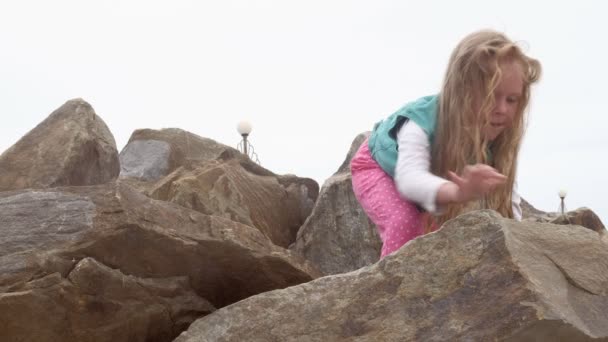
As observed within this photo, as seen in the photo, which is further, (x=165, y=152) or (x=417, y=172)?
(x=165, y=152)

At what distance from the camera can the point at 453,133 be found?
375 cm

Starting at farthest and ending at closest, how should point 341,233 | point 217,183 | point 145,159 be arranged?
point 145,159
point 217,183
point 341,233

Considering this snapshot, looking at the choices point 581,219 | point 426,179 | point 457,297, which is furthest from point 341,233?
point 457,297

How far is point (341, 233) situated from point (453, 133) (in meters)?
2.65

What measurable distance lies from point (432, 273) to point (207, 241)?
1063 mm

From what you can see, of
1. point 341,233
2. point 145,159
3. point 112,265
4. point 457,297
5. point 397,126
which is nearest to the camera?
point 457,297

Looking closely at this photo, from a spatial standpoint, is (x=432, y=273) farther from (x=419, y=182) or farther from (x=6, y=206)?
(x=6, y=206)

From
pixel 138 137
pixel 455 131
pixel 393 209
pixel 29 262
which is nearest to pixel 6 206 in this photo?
pixel 29 262

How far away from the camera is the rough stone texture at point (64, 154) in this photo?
209 inches

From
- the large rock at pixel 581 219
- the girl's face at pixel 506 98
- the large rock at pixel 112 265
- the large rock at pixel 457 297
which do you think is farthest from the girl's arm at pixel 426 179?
the large rock at pixel 581 219

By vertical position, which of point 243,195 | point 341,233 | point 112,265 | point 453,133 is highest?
point 453,133

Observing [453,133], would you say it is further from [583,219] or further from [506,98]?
[583,219]

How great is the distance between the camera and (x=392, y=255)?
3277mm

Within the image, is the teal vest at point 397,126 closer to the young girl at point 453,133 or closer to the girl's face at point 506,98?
the young girl at point 453,133
